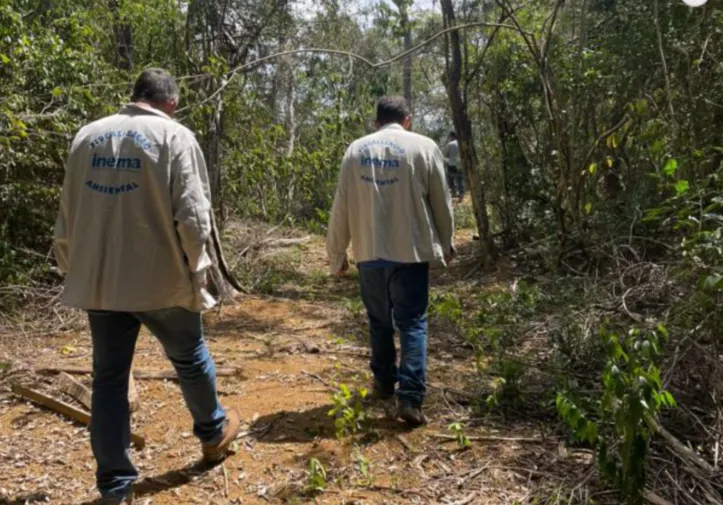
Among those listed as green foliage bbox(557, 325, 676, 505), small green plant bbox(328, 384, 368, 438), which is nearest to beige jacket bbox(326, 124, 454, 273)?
small green plant bbox(328, 384, 368, 438)

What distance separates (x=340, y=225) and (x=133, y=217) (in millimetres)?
1359

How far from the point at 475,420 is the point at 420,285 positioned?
Result: 2.68 ft

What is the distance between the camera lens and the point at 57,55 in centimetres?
583

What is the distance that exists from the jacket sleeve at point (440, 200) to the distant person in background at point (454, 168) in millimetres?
9532

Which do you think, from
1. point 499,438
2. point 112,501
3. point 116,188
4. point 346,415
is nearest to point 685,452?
point 499,438

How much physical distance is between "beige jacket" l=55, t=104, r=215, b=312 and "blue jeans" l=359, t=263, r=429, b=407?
1.17 metres

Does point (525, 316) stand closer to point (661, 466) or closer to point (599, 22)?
point (661, 466)

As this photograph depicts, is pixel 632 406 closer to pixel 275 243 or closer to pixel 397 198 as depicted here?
pixel 397 198

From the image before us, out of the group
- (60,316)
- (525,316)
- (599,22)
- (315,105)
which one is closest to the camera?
(525,316)

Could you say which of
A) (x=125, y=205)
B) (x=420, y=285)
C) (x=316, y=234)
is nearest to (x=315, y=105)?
(x=316, y=234)

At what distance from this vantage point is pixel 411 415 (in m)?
3.27

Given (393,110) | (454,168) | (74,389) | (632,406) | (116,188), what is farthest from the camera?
(454,168)

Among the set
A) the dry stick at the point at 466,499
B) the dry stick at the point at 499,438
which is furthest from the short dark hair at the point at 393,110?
the dry stick at the point at 466,499

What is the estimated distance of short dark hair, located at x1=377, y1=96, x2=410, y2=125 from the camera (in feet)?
11.6
